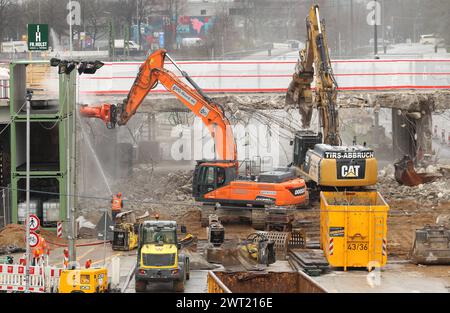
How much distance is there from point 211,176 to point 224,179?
0.56 metres

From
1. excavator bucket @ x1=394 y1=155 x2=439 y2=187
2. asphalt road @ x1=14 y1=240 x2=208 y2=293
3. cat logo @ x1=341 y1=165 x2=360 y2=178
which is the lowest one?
asphalt road @ x1=14 y1=240 x2=208 y2=293

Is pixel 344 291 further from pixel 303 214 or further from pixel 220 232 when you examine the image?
pixel 303 214

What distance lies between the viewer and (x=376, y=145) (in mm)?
77250

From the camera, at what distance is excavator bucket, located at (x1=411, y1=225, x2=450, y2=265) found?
4078 cm

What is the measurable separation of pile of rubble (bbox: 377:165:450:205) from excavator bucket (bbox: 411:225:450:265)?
12986 mm

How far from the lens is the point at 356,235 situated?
3934 cm

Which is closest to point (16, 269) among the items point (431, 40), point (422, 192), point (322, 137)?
point (322, 137)

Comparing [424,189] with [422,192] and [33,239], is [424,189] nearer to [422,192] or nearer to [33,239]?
[422,192]

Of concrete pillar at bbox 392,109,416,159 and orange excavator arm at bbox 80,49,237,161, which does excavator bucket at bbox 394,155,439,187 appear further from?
orange excavator arm at bbox 80,49,237,161

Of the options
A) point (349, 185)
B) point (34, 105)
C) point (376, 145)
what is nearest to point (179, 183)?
point (34, 105)

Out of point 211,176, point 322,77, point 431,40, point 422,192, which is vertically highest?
point 431,40

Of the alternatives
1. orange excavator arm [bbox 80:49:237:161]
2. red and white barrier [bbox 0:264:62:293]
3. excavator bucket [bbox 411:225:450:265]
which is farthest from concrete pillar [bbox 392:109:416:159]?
red and white barrier [bbox 0:264:62:293]

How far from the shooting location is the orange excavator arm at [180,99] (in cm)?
→ 4888

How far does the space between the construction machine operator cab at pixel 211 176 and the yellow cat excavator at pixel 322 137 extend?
11.1ft
